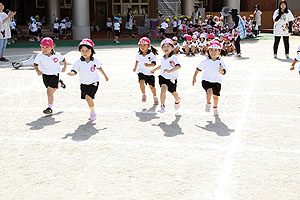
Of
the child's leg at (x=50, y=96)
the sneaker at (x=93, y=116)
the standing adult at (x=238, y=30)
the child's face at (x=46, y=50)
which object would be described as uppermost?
the standing adult at (x=238, y=30)

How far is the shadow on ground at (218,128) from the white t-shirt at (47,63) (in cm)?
312

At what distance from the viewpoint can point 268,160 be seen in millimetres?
5336

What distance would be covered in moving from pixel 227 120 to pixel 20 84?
6.03 meters

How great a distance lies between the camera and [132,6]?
35.7m

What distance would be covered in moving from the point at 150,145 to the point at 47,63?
316 centimetres

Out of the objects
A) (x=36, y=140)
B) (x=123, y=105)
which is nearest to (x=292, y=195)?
(x=36, y=140)

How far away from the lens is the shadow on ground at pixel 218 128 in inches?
262

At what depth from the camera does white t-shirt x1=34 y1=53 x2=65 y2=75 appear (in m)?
7.97

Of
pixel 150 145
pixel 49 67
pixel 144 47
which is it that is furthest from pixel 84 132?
pixel 144 47

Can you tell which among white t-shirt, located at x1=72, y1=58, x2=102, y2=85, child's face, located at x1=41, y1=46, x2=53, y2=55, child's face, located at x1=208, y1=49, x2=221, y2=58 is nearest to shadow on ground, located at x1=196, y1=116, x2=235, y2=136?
child's face, located at x1=208, y1=49, x2=221, y2=58

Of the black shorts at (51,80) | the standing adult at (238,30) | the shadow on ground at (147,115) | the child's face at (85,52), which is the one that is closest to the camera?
the child's face at (85,52)

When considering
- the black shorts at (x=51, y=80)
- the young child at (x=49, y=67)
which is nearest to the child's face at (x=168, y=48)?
the young child at (x=49, y=67)

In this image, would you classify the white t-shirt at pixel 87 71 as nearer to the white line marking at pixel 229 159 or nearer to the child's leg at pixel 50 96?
the child's leg at pixel 50 96

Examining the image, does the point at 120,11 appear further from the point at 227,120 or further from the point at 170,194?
the point at 170,194
